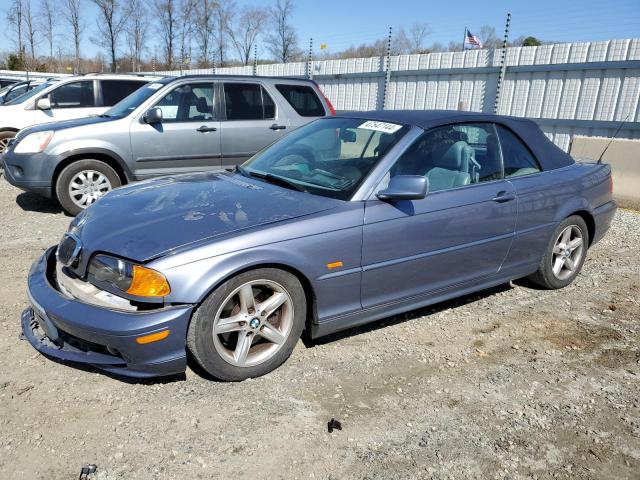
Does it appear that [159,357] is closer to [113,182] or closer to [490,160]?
[490,160]

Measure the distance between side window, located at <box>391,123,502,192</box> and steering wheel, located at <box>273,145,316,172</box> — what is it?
0.70 m

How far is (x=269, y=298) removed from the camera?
2.94 meters

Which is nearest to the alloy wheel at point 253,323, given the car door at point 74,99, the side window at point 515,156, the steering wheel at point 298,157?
the steering wheel at point 298,157

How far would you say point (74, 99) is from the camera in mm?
8578

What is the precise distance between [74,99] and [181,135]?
3.19 m

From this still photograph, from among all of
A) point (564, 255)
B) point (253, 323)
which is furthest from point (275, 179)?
point (564, 255)

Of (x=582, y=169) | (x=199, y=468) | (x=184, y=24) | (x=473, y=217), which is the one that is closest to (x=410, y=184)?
(x=473, y=217)

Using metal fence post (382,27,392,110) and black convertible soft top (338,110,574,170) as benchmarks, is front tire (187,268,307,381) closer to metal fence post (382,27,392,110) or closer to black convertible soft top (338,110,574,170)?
black convertible soft top (338,110,574,170)

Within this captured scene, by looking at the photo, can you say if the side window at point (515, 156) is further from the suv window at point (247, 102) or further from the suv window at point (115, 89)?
the suv window at point (115, 89)

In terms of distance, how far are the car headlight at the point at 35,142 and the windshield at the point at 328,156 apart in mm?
3510

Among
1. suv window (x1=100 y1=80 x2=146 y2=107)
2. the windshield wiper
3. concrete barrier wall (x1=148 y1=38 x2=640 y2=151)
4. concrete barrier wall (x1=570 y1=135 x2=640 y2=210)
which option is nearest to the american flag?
concrete barrier wall (x1=148 y1=38 x2=640 y2=151)

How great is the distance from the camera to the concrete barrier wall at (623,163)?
7922 mm

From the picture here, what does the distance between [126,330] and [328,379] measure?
1199mm

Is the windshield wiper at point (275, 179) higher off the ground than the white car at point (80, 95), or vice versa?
the white car at point (80, 95)
